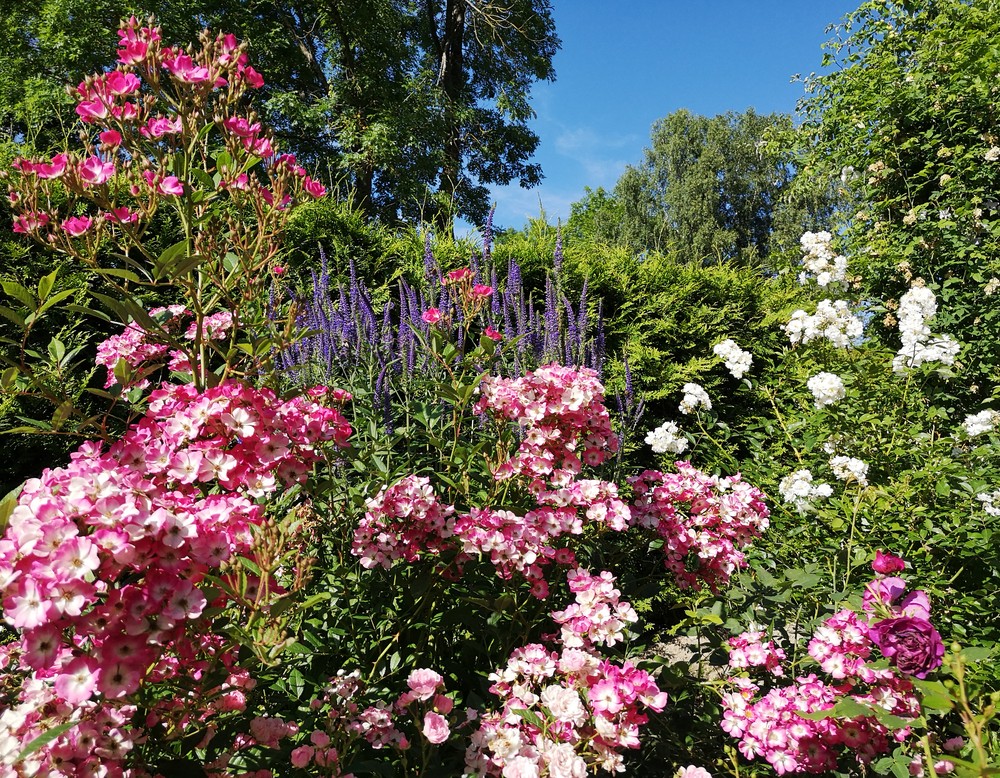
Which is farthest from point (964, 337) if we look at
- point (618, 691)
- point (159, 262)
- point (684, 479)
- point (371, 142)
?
point (371, 142)

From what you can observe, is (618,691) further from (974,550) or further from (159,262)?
(974,550)

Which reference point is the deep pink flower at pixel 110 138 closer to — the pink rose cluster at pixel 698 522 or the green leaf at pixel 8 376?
the green leaf at pixel 8 376

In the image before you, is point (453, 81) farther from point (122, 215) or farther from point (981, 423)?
point (122, 215)

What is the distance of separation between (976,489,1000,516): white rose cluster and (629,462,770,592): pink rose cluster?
0.67m

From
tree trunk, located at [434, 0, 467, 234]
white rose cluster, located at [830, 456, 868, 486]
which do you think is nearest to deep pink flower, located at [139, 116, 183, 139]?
white rose cluster, located at [830, 456, 868, 486]

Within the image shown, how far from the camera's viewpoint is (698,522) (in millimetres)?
1735

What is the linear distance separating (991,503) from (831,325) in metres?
0.96

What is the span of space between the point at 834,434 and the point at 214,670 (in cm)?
237

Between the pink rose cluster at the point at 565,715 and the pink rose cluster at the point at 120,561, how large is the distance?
0.53 m

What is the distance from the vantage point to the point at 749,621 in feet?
5.37

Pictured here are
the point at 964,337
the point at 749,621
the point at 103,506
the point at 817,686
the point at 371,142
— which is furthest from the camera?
the point at 371,142

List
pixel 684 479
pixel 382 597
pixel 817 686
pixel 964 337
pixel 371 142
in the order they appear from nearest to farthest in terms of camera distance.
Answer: pixel 817 686 → pixel 382 597 → pixel 684 479 → pixel 964 337 → pixel 371 142

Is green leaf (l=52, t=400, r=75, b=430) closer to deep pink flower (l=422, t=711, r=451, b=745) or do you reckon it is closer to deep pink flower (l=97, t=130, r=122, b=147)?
deep pink flower (l=97, t=130, r=122, b=147)

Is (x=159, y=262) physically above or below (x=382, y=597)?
above
